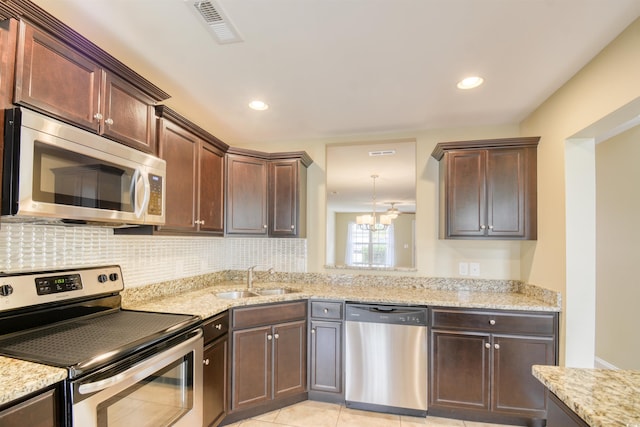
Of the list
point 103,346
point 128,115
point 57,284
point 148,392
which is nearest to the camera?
point 103,346

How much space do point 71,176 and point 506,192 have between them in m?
3.00

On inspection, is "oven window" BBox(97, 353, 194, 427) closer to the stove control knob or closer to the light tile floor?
Answer: the stove control knob

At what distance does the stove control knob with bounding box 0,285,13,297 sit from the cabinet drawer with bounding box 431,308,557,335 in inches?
101

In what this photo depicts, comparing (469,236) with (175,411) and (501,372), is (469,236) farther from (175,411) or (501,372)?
(175,411)

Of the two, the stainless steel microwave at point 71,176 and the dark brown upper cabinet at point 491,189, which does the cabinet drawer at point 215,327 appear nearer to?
the stainless steel microwave at point 71,176

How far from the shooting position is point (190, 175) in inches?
96.7

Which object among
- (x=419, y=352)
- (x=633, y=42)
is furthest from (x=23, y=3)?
(x=419, y=352)

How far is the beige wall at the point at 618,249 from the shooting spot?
116 inches

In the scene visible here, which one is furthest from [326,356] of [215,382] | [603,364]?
[603,364]

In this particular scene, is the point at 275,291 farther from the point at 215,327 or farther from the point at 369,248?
the point at 369,248

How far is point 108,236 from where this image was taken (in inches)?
83.6

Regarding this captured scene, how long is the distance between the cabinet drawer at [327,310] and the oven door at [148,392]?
1029mm

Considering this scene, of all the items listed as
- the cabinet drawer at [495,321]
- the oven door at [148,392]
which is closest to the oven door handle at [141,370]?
the oven door at [148,392]

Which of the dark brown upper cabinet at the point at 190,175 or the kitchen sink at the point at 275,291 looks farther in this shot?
the kitchen sink at the point at 275,291
